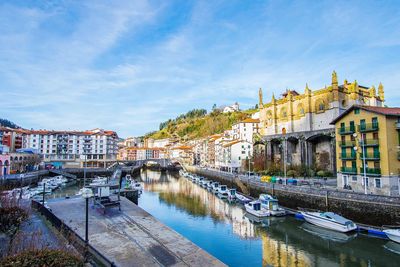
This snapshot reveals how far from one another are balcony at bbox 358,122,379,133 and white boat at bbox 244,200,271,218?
14.4 m

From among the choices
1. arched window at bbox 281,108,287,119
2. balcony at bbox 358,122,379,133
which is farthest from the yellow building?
arched window at bbox 281,108,287,119

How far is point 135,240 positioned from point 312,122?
55.6 metres

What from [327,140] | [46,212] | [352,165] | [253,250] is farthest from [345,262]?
[327,140]

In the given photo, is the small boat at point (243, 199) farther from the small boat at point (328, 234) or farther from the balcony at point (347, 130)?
the balcony at point (347, 130)

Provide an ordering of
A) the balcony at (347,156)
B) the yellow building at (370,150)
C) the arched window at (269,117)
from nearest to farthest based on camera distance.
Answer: the yellow building at (370,150)
the balcony at (347,156)
the arched window at (269,117)

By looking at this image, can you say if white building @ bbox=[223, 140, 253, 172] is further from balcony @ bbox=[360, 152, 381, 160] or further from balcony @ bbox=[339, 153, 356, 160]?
balcony @ bbox=[360, 152, 381, 160]

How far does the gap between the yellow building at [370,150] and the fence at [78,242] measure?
26467 mm

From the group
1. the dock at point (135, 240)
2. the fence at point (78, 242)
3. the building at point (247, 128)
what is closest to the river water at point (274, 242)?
the dock at point (135, 240)

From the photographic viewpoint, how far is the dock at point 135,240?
1312 centimetres

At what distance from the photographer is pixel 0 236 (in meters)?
14.2

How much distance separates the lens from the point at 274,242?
74.5ft

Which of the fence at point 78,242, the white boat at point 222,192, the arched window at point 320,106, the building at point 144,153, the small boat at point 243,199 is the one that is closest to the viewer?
the fence at point 78,242

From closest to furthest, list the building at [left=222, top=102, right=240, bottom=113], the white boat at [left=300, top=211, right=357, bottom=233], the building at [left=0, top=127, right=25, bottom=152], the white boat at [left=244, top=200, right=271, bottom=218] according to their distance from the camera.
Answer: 1. the white boat at [left=300, top=211, right=357, bottom=233]
2. the white boat at [left=244, top=200, right=271, bottom=218]
3. the building at [left=0, top=127, right=25, bottom=152]
4. the building at [left=222, top=102, right=240, bottom=113]

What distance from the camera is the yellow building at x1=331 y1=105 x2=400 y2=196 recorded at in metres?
26.8
